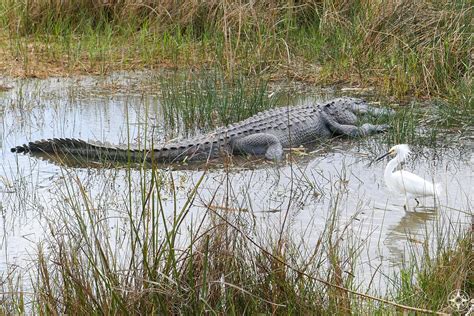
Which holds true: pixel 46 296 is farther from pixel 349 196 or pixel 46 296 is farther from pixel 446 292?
pixel 349 196

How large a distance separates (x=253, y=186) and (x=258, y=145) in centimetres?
110

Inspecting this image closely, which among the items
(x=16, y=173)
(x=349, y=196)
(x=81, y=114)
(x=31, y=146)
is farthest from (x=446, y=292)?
(x=81, y=114)

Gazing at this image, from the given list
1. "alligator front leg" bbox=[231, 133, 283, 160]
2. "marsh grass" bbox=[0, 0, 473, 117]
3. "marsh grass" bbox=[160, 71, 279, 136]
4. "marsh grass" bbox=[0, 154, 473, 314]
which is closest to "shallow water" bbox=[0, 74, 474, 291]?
"marsh grass" bbox=[160, 71, 279, 136]

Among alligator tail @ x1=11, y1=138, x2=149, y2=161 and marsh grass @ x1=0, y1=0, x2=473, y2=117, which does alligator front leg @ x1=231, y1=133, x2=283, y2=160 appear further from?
marsh grass @ x1=0, y1=0, x2=473, y2=117

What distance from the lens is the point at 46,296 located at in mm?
3459

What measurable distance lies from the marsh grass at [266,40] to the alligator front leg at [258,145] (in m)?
1.06

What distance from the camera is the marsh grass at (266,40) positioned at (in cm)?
807

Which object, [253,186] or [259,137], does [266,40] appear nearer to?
[259,137]

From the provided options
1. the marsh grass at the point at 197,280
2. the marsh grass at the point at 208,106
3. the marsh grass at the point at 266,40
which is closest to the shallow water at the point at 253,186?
the marsh grass at the point at 208,106

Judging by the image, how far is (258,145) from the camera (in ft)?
23.2

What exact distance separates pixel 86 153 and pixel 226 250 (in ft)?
10.6

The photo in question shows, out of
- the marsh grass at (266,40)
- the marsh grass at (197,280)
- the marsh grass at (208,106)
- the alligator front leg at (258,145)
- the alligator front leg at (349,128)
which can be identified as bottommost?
the marsh grass at (197,280)

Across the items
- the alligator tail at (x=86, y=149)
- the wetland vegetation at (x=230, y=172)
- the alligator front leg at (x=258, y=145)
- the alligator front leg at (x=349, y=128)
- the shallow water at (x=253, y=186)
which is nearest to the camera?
the wetland vegetation at (x=230, y=172)

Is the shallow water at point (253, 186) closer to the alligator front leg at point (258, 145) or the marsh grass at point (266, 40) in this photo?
the alligator front leg at point (258, 145)
